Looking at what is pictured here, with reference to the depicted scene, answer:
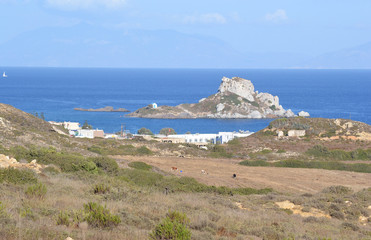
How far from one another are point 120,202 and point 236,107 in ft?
466

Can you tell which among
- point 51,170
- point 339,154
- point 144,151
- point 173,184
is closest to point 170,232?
point 173,184

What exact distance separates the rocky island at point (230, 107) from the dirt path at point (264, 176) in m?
107

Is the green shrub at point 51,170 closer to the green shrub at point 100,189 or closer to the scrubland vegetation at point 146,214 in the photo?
the scrubland vegetation at point 146,214

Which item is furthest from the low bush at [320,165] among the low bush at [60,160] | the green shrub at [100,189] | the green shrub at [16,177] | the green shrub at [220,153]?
the green shrub at [16,177]

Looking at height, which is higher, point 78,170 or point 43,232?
point 43,232

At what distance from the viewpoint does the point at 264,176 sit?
85.0 ft

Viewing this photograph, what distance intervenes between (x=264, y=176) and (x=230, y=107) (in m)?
126

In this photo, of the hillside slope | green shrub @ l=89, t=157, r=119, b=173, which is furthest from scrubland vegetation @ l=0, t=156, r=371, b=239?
the hillside slope

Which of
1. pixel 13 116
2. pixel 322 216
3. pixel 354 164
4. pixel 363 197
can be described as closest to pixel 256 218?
pixel 322 216

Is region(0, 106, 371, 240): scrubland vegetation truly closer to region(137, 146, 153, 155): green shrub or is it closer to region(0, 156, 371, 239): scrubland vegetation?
region(0, 156, 371, 239): scrubland vegetation

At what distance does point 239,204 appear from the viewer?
14164mm

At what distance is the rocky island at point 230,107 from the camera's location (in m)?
142

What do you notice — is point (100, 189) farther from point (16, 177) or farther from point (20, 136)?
point (20, 136)

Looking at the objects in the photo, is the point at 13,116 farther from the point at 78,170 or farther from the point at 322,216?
the point at 322,216
